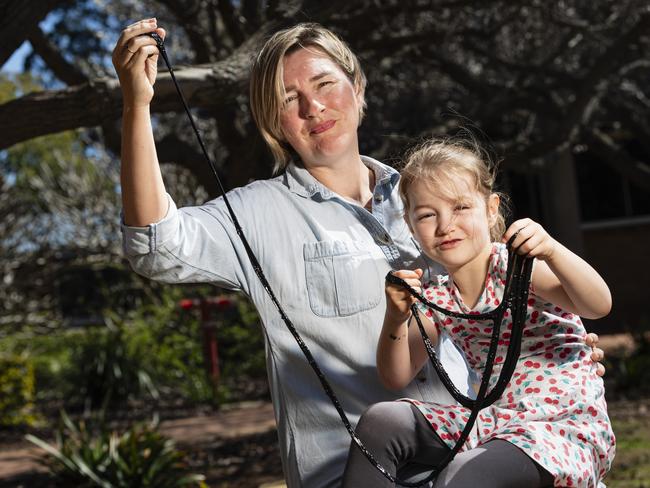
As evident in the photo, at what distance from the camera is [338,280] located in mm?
2688

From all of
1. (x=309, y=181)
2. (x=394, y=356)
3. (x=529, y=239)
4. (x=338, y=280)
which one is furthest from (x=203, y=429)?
(x=529, y=239)

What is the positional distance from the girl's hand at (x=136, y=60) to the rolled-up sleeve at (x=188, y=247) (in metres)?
0.29

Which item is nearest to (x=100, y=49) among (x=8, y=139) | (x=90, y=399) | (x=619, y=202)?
(x=90, y=399)

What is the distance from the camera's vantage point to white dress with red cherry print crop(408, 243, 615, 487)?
7.63 feet

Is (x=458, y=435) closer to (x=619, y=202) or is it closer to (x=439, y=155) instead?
(x=439, y=155)

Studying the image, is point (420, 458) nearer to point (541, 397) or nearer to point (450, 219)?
point (541, 397)

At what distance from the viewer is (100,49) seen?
55.1 feet

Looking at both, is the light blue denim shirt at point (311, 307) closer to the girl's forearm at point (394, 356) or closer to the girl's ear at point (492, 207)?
the girl's forearm at point (394, 356)

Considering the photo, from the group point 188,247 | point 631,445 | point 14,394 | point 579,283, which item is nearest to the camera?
point 579,283

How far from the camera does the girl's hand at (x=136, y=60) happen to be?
92.8 inches

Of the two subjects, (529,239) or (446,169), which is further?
(446,169)

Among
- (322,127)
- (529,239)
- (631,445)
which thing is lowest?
(631,445)

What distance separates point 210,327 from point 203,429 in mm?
1989

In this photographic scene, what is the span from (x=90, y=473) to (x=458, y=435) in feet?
17.7
